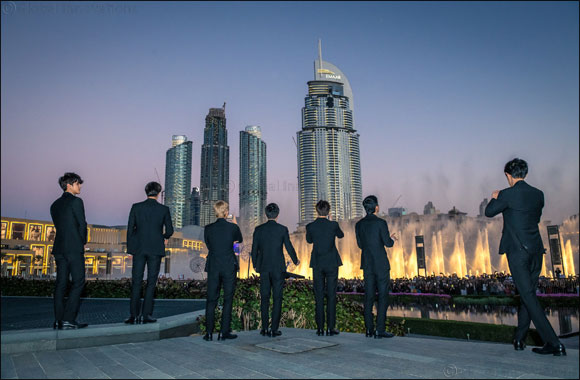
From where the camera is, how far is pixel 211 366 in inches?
162

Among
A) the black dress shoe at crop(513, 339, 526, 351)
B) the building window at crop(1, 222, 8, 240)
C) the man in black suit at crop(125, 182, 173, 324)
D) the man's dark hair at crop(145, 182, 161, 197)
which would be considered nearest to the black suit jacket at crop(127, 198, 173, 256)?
the man in black suit at crop(125, 182, 173, 324)

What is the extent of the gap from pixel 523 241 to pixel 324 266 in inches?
121

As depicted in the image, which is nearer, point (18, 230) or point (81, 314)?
point (81, 314)

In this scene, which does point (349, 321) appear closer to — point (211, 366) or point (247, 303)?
point (247, 303)

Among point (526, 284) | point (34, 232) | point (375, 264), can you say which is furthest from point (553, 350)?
point (34, 232)

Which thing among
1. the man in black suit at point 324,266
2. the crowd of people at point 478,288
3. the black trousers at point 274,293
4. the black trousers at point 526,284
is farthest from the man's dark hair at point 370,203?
the crowd of people at point 478,288

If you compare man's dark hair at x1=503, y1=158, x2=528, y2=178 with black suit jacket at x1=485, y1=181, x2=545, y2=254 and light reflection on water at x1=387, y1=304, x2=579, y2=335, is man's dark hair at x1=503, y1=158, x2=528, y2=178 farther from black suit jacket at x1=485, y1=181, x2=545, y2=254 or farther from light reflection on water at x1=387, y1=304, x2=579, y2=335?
light reflection on water at x1=387, y1=304, x2=579, y2=335

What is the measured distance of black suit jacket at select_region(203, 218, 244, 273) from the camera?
635cm

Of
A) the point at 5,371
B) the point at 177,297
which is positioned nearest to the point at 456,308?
the point at 177,297

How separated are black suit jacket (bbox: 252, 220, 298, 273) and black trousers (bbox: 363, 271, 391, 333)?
1317 millimetres

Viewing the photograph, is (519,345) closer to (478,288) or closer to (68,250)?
(68,250)

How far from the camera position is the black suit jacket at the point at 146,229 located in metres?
6.39

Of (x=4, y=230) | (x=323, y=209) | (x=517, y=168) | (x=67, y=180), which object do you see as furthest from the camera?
(x=4, y=230)

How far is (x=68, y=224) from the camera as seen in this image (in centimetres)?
582
